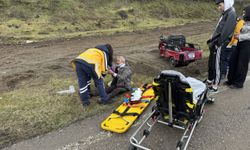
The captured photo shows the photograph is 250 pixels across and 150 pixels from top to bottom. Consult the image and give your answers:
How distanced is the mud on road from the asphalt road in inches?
110

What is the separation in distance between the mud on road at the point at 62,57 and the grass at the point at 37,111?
89cm

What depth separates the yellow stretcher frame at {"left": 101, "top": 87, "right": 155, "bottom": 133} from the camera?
423 cm

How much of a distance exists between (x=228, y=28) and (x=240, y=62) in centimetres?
124

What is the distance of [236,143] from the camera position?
12.5 ft

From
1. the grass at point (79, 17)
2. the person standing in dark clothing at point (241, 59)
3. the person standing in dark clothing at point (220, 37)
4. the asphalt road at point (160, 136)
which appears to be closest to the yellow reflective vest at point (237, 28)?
the person standing in dark clothing at point (241, 59)

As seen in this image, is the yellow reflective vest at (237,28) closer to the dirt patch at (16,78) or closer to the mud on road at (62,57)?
the mud on road at (62,57)

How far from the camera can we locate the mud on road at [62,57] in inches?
289

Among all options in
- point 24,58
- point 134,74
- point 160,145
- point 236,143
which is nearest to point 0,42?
point 24,58

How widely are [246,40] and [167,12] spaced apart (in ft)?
55.6

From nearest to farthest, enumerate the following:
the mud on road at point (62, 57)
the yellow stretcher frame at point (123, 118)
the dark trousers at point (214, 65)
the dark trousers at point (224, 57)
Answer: the yellow stretcher frame at point (123, 118)
the dark trousers at point (214, 65)
the dark trousers at point (224, 57)
the mud on road at point (62, 57)

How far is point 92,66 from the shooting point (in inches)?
192

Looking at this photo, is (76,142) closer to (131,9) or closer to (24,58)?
(24,58)

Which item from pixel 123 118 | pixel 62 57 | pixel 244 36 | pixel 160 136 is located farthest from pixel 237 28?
pixel 62 57

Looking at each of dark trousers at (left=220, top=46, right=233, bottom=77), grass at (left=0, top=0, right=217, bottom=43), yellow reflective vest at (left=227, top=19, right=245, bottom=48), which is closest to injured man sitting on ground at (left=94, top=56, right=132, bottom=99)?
dark trousers at (left=220, top=46, right=233, bottom=77)
